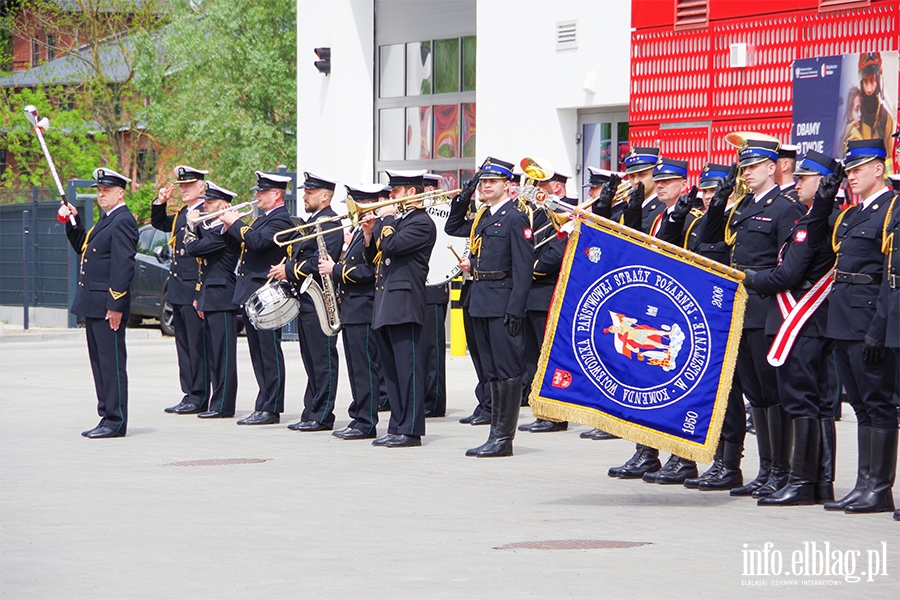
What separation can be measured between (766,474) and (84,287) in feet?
19.4

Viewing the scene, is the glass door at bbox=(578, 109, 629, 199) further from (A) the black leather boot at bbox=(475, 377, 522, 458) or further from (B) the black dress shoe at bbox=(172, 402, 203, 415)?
(A) the black leather boot at bbox=(475, 377, 522, 458)

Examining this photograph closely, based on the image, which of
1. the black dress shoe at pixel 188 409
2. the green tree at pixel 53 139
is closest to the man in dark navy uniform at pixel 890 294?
the black dress shoe at pixel 188 409

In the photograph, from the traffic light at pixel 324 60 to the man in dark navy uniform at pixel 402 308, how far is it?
47.6ft

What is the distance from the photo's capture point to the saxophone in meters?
13.0

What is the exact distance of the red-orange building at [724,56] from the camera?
51.4 feet

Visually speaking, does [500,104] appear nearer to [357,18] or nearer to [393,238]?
[357,18]

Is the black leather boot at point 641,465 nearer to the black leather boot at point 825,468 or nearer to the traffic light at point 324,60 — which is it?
the black leather boot at point 825,468

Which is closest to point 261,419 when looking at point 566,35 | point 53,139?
point 566,35

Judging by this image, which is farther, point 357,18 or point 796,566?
point 357,18

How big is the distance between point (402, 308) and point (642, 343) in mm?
2819

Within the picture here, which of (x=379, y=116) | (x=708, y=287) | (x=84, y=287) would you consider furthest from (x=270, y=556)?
(x=379, y=116)

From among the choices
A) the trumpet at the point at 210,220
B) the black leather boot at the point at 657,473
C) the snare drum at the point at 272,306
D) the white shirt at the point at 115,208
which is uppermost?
the white shirt at the point at 115,208

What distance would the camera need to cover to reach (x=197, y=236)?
14172 millimetres

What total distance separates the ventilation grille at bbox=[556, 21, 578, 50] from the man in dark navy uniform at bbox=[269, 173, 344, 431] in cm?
864
